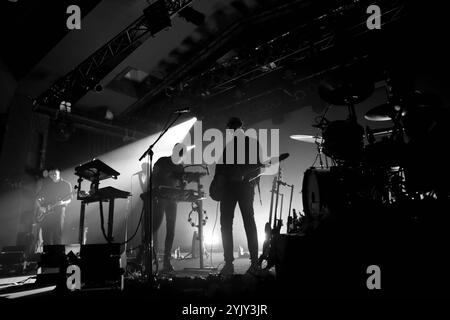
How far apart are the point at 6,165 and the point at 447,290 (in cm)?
943

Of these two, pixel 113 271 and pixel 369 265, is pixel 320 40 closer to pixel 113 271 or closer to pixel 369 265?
pixel 369 265

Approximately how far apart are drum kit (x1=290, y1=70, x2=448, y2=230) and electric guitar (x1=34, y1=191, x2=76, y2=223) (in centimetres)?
623

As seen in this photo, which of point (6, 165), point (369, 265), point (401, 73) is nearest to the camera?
point (369, 265)

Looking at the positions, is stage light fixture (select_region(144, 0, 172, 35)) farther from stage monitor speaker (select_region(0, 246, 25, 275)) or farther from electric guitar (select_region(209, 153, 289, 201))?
stage monitor speaker (select_region(0, 246, 25, 275))

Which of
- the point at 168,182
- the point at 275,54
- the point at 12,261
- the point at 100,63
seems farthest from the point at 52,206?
the point at 275,54

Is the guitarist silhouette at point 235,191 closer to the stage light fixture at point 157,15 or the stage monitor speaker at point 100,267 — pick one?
the stage monitor speaker at point 100,267

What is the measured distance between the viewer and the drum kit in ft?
9.92

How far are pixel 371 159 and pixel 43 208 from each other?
7711 mm

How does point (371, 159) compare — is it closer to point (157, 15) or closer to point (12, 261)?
point (157, 15)

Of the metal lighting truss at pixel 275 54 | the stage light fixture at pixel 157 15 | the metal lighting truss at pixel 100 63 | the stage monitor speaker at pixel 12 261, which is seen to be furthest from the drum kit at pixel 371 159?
the stage monitor speaker at pixel 12 261

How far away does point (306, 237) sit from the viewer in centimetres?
252

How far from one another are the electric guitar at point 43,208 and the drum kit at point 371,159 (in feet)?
20.4

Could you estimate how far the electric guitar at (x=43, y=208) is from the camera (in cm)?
741
